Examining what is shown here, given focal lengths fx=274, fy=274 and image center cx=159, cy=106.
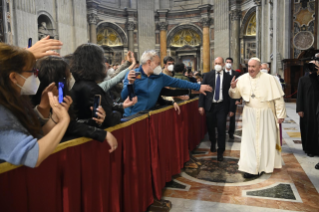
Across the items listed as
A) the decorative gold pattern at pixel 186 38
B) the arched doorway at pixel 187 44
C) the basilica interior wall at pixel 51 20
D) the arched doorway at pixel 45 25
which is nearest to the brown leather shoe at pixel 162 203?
the basilica interior wall at pixel 51 20

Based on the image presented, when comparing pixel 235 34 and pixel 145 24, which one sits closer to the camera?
pixel 235 34

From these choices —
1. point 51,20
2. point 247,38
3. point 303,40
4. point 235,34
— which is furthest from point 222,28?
point 51,20

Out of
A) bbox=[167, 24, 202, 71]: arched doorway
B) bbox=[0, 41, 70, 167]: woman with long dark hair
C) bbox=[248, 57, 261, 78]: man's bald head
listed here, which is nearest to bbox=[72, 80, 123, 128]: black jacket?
bbox=[0, 41, 70, 167]: woman with long dark hair

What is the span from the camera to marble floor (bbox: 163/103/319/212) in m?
3.06

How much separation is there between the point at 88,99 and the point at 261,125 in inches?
113

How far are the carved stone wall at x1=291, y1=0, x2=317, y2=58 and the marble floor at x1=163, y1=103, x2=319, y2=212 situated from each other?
8.53 metres

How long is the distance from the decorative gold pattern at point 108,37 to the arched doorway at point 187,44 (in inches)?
163

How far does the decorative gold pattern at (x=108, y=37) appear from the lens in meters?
21.3

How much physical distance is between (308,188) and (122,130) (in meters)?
2.62

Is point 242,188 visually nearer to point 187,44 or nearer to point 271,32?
point 271,32

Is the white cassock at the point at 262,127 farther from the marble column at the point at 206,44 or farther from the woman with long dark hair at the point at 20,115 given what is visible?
the marble column at the point at 206,44

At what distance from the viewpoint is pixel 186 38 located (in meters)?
22.9

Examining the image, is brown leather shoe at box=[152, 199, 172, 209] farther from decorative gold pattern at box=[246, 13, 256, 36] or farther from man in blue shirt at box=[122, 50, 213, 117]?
decorative gold pattern at box=[246, 13, 256, 36]

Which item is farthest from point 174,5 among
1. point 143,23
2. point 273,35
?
point 273,35
